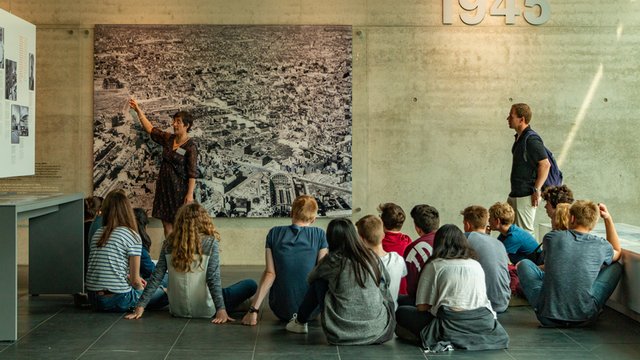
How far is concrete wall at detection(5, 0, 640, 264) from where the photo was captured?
9.41m

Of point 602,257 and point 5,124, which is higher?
point 5,124

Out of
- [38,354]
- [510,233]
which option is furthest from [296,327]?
[510,233]

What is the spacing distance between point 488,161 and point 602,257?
3.49 metres

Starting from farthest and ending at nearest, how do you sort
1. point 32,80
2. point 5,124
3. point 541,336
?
point 32,80 → point 5,124 → point 541,336

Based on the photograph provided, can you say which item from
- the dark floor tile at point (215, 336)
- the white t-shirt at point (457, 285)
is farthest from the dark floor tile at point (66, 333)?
the white t-shirt at point (457, 285)

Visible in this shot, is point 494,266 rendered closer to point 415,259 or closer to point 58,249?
point 415,259

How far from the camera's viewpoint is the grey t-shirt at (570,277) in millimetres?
6078

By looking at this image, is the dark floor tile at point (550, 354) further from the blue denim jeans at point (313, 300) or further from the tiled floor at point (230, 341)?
the blue denim jeans at point (313, 300)

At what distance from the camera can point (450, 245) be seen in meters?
5.50

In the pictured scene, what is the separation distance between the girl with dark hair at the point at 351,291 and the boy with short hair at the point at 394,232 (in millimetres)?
1005

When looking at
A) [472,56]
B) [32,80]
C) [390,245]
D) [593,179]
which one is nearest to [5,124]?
[32,80]

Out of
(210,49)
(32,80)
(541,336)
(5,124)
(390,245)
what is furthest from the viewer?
(210,49)

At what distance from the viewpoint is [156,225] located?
9.45 metres

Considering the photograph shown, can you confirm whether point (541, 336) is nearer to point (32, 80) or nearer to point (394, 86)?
point (394, 86)
